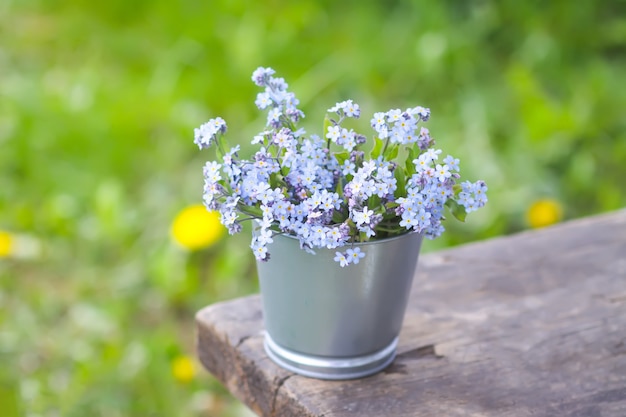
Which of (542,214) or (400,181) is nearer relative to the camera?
(400,181)

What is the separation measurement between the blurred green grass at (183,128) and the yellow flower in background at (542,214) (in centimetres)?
8

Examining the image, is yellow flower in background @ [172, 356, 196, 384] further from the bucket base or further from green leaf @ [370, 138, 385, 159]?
green leaf @ [370, 138, 385, 159]

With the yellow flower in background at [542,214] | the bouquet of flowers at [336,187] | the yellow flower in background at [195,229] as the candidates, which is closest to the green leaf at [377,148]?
the bouquet of flowers at [336,187]

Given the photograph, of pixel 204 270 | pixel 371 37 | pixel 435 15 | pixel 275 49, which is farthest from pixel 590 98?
pixel 204 270

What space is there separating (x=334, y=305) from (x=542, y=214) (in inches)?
56.7

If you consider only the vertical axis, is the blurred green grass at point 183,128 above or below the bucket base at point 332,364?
below

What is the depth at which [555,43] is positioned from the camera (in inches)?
124

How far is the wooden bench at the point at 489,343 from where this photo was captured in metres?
1.07

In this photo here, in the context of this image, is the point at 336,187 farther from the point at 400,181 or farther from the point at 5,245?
the point at 5,245

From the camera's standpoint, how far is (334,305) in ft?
3.45

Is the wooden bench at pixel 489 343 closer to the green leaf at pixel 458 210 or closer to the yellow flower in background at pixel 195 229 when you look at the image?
the green leaf at pixel 458 210

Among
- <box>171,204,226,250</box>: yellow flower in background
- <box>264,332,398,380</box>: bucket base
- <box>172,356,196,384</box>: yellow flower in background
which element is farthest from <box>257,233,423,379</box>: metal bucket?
<box>171,204,226,250</box>: yellow flower in background

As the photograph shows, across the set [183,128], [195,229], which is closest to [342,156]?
[195,229]

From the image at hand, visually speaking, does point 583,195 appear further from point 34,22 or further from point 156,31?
point 34,22
